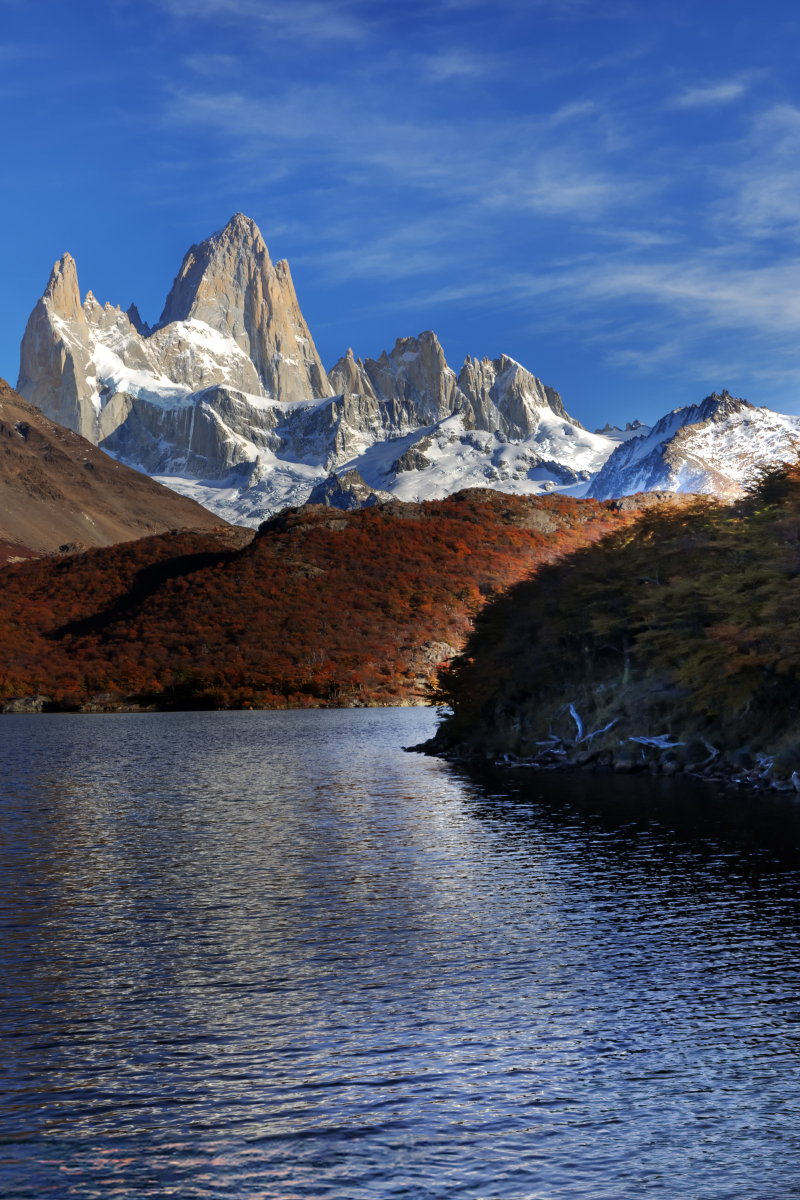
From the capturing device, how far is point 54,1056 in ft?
59.5

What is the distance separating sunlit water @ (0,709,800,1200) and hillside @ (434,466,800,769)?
683 inches

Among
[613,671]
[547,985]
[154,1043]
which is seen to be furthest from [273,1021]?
[613,671]

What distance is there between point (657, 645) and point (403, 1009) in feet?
166

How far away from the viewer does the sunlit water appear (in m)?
14.0

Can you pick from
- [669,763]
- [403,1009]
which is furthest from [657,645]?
[403,1009]

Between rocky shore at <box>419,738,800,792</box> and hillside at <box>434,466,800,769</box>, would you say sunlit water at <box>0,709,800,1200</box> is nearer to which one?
rocky shore at <box>419,738,800,792</box>

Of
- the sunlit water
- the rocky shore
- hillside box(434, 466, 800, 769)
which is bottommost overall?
the sunlit water

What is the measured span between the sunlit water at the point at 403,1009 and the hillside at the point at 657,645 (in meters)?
17.4

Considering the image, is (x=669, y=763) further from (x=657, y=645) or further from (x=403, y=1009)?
(x=403, y=1009)

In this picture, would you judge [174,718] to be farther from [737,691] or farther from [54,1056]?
[54,1056]

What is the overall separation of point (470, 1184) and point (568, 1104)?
9.54ft

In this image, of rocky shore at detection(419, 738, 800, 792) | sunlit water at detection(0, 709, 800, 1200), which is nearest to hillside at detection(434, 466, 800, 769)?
rocky shore at detection(419, 738, 800, 792)

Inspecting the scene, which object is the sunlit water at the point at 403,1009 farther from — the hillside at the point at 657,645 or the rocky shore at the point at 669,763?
the hillside at the point at 657,645

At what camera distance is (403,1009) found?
800 inches
